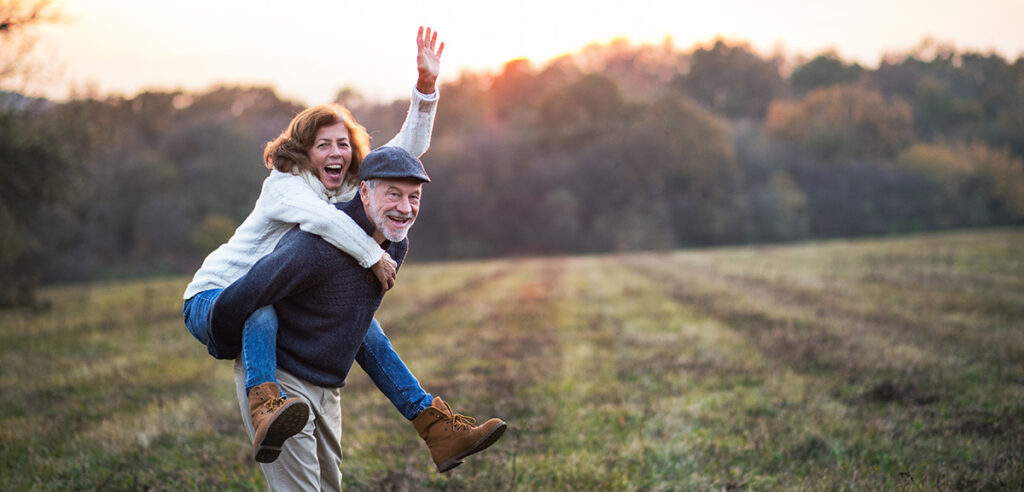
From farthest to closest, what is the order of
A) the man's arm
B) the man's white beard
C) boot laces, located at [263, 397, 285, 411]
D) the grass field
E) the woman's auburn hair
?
the grass field, the woman's auburn hair, the man's white beard, the man's arm, boot laces, located at [263, 397, 285, 411]

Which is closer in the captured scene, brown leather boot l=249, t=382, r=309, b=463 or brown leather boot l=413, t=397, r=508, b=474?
brown leather boot l=249, t=382, r=309, b=463

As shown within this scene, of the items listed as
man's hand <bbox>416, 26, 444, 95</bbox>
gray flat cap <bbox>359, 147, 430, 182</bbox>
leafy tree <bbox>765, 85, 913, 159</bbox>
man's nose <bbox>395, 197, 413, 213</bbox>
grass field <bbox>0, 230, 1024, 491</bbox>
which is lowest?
grass field <bbox>0, 230, 1024, 491</bbox>

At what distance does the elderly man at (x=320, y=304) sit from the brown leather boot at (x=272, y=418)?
0.86 feet

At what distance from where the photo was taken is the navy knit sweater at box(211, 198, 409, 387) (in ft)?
11.0

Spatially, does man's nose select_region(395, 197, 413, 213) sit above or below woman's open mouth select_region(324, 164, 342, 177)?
below

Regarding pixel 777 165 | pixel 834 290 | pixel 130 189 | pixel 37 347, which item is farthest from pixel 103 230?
pixel 777 165

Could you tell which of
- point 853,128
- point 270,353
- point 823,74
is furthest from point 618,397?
point 823,74

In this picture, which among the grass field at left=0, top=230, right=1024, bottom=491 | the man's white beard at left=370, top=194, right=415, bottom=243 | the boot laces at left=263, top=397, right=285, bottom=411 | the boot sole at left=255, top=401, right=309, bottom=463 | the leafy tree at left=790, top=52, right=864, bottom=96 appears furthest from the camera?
the leafy tree at left=790, top=52, right=864, bottom=96

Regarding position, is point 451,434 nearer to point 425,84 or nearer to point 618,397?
point 425,84

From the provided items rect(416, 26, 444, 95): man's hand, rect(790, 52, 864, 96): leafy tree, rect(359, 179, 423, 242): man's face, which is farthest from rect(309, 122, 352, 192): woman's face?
rect(790, 52, 864, 96): leafy tree

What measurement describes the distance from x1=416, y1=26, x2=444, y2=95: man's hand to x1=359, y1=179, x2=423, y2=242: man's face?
942mm

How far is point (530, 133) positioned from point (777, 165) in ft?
74.9

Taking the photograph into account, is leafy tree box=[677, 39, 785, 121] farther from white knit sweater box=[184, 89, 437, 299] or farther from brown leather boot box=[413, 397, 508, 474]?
white knit sweater box=[184, 89, 437, 299]

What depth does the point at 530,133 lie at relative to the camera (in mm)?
64125
